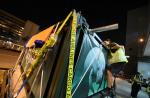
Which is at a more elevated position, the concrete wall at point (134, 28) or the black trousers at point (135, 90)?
the concrete wall at point (134, 28)

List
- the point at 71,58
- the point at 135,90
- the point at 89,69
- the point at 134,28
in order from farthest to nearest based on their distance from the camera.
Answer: the point at 134,28
the point at 135,90
the point at 89,69
the point at 71,58

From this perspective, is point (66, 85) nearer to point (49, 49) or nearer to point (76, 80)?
point (76, 80)

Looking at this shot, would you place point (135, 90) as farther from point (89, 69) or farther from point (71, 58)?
point (71, 58)

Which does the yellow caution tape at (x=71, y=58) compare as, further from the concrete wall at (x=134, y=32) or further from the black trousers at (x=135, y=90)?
the concrete wall at (x=134, y=32)

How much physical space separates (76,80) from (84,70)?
13 centimetres

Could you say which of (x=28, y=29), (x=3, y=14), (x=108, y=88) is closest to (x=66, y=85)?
(x=108, y=88)

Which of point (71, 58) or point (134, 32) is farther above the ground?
point (134, 32)

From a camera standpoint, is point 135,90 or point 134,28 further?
point 134,28

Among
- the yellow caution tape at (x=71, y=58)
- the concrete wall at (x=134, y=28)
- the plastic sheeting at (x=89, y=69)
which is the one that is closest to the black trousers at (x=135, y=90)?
the plastic sheeting at (x=89, y=69)

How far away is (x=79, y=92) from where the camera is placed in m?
1.45

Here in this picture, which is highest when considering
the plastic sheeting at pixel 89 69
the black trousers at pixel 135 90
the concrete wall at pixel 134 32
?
the concrete wall at pixel 134 32

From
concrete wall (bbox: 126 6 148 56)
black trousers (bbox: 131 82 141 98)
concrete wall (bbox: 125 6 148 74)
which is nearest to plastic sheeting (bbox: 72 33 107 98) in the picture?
black trousers (bbox: 131 82 141 98)

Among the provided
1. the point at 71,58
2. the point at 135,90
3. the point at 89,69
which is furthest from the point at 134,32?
the point at 71,58

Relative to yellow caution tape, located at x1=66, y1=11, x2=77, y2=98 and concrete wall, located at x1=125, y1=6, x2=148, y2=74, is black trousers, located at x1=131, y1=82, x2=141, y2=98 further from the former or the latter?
concrete wall, located at x1=125, y1=6, x2=148, y2=74
